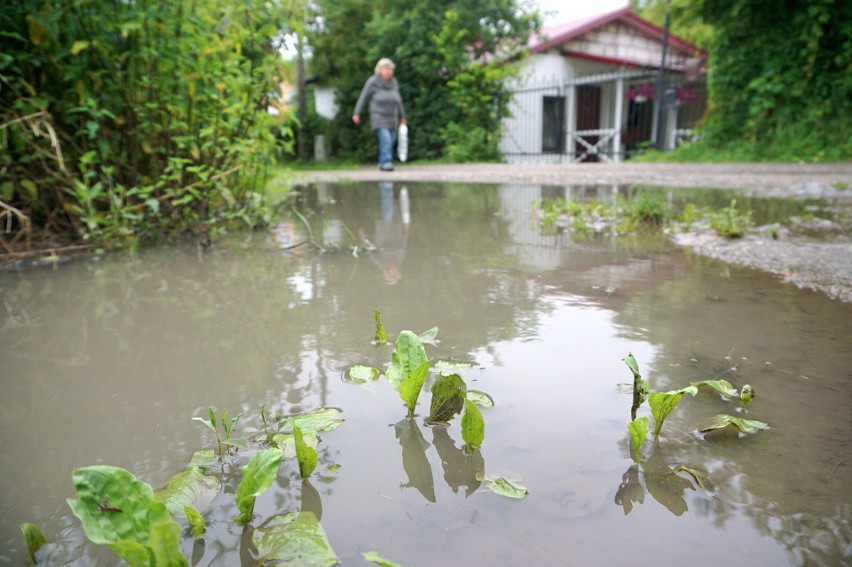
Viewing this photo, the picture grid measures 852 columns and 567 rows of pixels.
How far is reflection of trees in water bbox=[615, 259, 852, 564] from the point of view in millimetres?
941

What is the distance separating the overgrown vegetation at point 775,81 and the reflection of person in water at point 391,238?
8.09m

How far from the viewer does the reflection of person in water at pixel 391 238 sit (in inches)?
106

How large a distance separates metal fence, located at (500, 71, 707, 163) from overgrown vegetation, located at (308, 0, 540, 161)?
35.0 inches

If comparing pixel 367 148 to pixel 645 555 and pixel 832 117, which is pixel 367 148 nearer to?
pixel 832 117

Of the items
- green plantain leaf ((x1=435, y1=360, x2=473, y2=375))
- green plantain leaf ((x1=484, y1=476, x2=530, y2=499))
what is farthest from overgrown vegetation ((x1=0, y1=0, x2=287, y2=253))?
green plantain leaf ((x1=484, y1=476, x2=530, y2=499))

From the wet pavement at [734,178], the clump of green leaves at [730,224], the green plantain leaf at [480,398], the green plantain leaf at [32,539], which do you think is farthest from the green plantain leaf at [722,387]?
the wet pavement at [734,178]

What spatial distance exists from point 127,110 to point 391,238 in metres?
1.51

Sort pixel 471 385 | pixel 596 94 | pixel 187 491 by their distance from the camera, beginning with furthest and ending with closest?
pixel 596 94 < pixel 471 385 < pixel 187 491

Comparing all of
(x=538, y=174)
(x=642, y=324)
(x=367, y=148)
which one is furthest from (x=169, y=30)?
(x=367, y=148)

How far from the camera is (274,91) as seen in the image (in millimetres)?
3447

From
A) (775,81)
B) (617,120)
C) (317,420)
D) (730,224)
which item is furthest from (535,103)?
(317,420)

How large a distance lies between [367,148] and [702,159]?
877 centimetres

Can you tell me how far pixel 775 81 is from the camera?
10.9 m

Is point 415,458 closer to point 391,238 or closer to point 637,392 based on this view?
point 637,392
